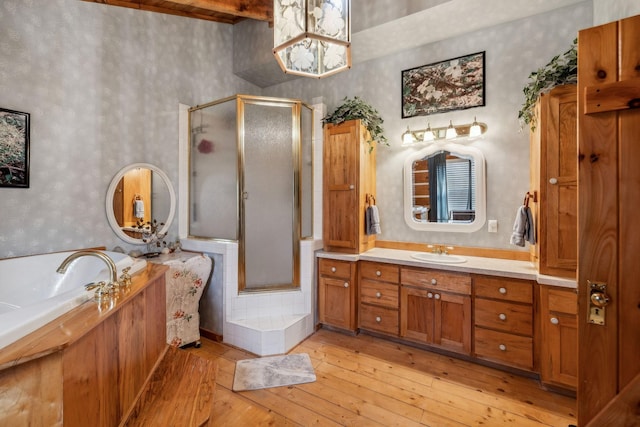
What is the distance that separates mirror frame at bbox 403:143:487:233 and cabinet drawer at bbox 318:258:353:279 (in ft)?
2.79

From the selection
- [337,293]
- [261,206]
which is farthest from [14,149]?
[337,293]

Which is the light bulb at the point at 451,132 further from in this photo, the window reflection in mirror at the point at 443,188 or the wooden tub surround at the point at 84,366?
the wooden tub surround at the point at 84,366

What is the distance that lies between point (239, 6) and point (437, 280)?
3174 millimetres

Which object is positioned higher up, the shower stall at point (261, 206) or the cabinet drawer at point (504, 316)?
the shower stall at point (261, 206)

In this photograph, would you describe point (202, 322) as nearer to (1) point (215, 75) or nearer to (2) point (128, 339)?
(2) point (128, 339)

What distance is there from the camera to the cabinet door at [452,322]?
2264mm

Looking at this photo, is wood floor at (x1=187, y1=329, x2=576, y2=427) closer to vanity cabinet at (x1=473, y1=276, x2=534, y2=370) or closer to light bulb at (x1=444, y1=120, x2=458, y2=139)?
vanity cabinet at (x1=473, y1=276, x2=534, y2=370)

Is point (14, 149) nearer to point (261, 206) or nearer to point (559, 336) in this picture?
point (261, 206)

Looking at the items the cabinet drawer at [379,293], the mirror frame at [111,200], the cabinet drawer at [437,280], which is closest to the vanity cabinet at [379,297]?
the cabinet drawer at [379,293]

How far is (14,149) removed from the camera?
198 centimetres

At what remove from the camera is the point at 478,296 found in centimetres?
222

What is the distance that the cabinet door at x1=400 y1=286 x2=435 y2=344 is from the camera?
95.3 inches

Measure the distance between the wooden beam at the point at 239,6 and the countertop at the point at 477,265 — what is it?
8.26 ft

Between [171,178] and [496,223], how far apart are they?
3271 mm
